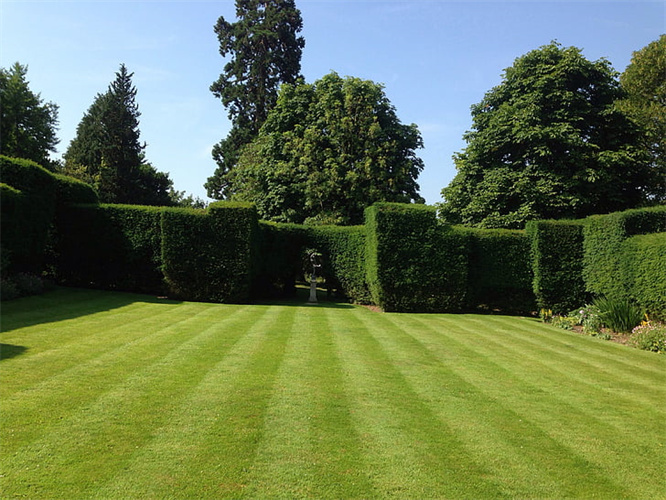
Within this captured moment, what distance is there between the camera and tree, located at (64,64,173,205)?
3772 centimetres

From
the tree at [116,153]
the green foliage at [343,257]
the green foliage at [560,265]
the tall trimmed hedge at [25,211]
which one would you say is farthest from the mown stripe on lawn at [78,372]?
the tree at [116,153]

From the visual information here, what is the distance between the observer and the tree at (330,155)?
924 inches

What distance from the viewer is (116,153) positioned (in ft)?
125

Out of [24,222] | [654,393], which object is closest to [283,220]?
[24,222]

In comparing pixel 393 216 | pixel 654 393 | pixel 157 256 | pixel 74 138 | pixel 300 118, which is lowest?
pixel 654 393

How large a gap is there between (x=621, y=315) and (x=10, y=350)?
14.4m

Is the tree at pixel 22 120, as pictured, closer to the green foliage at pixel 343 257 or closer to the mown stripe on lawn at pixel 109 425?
the green foliage at pixel 343 257

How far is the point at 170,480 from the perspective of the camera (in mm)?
3381

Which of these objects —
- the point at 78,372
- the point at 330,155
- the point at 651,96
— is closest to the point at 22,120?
the point at 330,155

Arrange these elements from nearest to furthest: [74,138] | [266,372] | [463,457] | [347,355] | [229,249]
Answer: [463,457] → [266,372] → [347,355] → [229,249] → [74,138]

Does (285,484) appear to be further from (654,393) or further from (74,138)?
(74,138)

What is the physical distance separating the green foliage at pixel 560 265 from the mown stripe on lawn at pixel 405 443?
37.0 ft

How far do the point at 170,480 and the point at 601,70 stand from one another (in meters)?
25.3

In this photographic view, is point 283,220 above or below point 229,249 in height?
above
